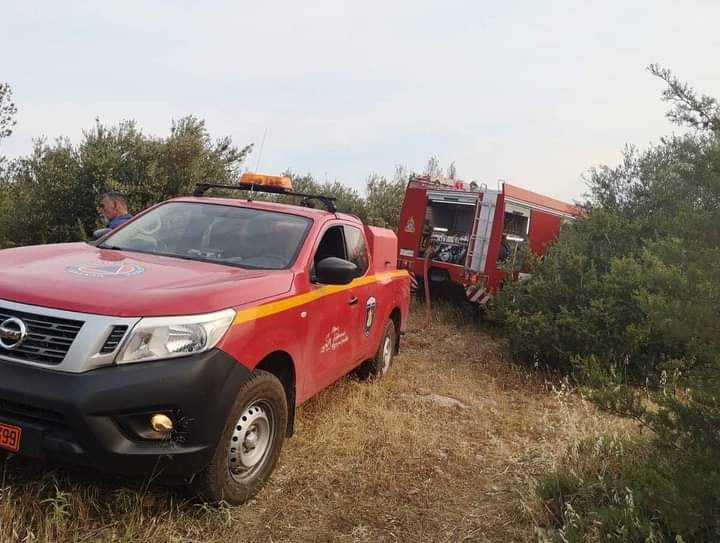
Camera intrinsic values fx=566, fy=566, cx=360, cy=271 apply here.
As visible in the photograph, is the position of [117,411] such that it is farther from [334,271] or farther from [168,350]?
[334,271]

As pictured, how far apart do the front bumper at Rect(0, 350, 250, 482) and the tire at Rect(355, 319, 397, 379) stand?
3.24 meters

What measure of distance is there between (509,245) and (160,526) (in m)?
8.71

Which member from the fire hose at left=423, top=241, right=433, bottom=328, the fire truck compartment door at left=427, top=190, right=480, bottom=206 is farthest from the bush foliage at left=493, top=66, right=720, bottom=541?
the fire truck compartment door at left=427, top=190, right=480, bottom=206

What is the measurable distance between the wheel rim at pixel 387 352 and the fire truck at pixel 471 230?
389 centimetres

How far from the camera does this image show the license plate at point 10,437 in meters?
2.53

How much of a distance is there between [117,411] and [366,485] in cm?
175

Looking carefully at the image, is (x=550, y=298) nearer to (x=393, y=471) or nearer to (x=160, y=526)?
(x=393, y=471)

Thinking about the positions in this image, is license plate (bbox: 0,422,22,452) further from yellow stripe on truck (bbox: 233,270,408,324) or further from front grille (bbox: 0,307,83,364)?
yellow stripe on truck (bbox: 233,270,408,324)

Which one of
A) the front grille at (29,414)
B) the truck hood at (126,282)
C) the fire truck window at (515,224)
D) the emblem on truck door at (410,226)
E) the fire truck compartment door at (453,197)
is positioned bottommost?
the front grille at (29,414)

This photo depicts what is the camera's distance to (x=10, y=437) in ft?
8.36

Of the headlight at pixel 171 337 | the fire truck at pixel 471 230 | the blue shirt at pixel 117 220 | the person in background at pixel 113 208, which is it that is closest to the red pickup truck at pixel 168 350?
the headlight at pixel 171 337

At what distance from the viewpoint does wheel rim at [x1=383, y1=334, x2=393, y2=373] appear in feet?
19.9

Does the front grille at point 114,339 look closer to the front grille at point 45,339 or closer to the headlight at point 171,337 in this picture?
the headlight at point 171,337

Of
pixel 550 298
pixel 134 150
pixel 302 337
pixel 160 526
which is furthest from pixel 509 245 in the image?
pixel 160 526
